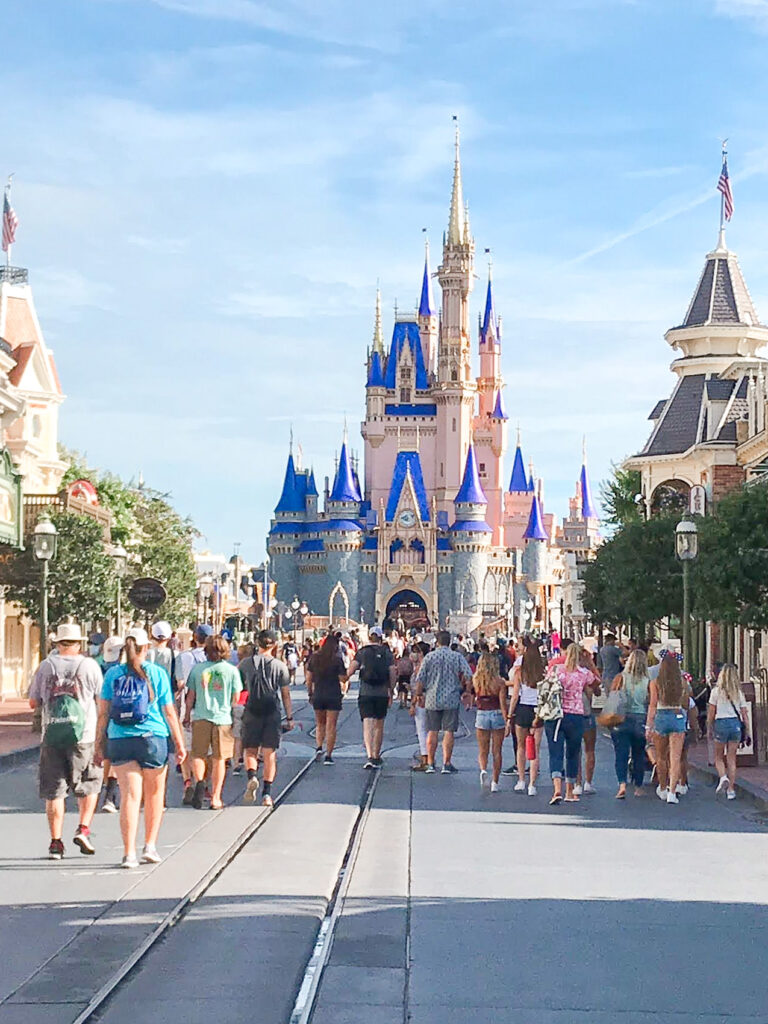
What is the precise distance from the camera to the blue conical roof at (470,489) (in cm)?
13225

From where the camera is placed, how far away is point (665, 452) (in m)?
41.9

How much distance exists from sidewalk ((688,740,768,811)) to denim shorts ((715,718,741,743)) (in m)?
0.55

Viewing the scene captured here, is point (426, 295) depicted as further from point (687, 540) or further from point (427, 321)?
point (687, 540)

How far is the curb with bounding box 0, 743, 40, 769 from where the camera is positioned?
20.8 metres

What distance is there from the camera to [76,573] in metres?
36.1

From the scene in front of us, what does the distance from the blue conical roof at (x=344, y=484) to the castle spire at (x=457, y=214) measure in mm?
21009

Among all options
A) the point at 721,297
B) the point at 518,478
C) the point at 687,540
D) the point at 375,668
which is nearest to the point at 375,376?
the point at 518,478

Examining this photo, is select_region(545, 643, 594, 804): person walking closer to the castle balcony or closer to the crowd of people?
the crowd of people

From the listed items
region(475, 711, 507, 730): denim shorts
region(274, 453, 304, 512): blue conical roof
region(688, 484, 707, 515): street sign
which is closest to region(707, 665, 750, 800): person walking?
region(475, 711, 507, 730): denim shorts

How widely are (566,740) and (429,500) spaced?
120 m

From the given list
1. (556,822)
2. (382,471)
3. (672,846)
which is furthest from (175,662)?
(382,471)

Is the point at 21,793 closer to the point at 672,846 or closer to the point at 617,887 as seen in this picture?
the point at 672,846

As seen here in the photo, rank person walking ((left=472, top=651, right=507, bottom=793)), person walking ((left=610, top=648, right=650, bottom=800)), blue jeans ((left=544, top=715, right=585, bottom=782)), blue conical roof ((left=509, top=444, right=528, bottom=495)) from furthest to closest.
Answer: blue conical roof ((left=509, top=444, right=528, bottom=495))
person walking ((left=472, top=651, right=507, bottom=793))
person walking ((left=610, top=648, right=650, bottom=800))
blue jeans ((left=544, top=715, right=585, bottom=782))

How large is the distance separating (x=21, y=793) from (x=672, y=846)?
7.00m
